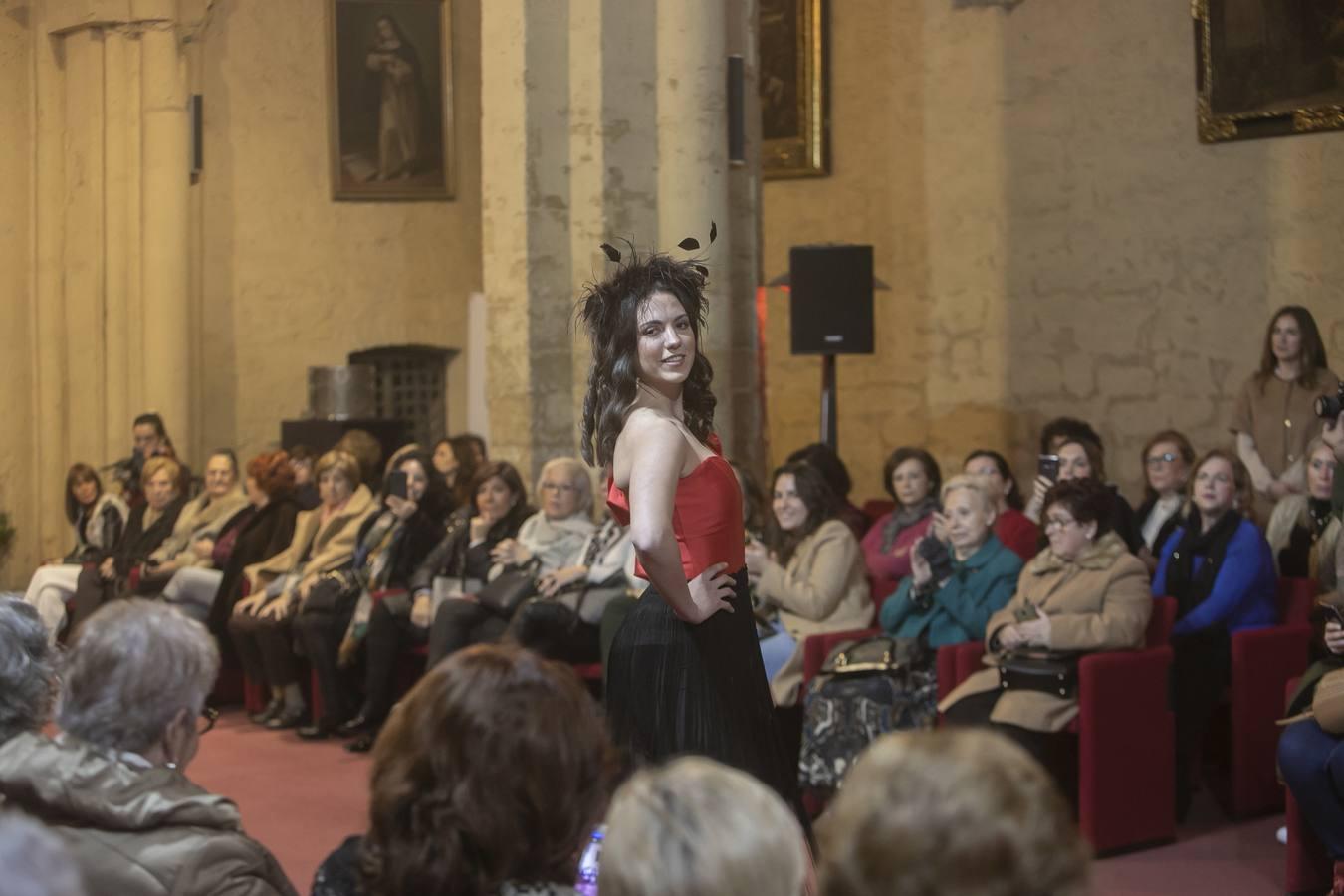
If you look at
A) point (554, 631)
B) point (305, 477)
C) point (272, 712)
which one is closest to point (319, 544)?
point (272, 712)

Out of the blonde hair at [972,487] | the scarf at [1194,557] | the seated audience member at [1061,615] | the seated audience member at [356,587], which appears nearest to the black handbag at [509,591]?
the seated audience member at [356,587]

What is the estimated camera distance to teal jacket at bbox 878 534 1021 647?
5984 mm

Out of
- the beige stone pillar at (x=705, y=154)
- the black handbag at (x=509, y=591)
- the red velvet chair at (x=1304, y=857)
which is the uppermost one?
the beige stone pillar at (x=705, y=154)

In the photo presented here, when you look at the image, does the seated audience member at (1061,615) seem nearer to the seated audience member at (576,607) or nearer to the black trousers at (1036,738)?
the black trousers at (1036,738)

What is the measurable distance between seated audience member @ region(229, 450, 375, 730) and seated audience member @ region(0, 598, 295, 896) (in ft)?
18.2

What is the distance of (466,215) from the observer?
523 inches

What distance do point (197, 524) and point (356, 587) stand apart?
5.52 ft

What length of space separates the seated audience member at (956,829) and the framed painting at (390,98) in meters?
12.0

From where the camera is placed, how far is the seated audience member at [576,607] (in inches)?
276

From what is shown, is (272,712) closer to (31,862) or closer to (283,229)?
(283,229)

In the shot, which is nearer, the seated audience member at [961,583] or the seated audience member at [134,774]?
the seated audience member at [134,774]

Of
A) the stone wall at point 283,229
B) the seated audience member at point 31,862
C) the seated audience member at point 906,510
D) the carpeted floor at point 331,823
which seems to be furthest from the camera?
the stone wall at point 283,229

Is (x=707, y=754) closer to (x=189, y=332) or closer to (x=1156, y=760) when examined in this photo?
(x=1156, y=760)

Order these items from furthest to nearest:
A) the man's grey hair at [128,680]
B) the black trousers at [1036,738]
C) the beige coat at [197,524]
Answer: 1. the beige coat at [197,524]
2. the black trousers at [1036,738]
3. the man's grey hair at [128,680]
